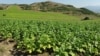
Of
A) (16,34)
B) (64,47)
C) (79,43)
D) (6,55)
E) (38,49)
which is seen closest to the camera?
(64,47)

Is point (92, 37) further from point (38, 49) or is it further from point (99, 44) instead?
point (38, 49)

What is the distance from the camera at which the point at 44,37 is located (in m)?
10.2

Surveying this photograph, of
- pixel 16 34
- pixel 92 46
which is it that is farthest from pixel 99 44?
pixel 16 34

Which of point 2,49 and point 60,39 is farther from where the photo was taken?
point 2,49

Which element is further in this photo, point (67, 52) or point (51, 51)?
point (51, 51)

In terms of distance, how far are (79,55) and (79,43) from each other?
51 centimetres

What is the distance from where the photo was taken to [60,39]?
10078 millimetres

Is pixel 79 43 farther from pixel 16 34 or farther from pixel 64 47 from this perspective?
pixel 16 34

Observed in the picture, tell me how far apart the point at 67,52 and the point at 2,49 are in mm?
4111

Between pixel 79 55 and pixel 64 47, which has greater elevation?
pixel 64 47

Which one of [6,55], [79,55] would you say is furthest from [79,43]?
[6,55]

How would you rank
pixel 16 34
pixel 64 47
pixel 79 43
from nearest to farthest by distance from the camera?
pixel 64 47 → pixel 79 43 → pixel 16 34

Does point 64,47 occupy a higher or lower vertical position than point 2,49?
higher

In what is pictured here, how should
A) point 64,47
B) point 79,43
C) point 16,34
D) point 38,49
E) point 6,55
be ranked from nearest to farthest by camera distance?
point 64,47 < point 79,43 < point 38,49 < point 6,55 < point 16,34
